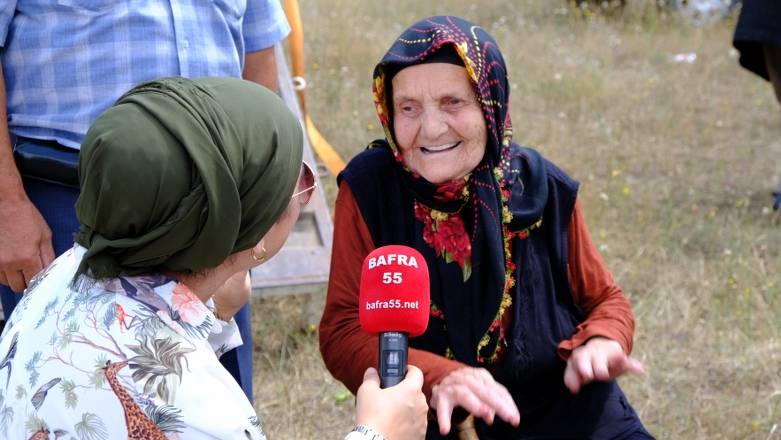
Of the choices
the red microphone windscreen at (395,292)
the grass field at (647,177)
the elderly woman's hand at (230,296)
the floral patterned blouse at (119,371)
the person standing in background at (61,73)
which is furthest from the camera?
the grass field at (647,177)

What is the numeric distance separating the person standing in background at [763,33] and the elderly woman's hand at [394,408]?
2.72 metres

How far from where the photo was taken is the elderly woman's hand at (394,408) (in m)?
1.91

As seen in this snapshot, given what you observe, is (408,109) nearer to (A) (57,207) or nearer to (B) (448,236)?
(B) (448,236)

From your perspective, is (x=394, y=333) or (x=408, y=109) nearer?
(x=394, y=333)

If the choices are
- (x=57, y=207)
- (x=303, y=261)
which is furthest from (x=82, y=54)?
(x=303, y=261)

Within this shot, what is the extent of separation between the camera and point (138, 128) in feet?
5.47

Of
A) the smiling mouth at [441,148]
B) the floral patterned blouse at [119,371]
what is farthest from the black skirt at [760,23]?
the floral patterned blouse at [119,371]

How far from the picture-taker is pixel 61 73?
2525mm

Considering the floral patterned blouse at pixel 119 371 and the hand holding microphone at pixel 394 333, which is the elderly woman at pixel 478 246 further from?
the floral patterned blouse at pixel 119 371

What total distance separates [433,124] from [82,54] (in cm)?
92

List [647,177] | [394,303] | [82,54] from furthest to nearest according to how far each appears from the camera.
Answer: [647,177] → [82,54] → [394,303]

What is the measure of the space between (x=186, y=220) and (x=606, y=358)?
132 cm

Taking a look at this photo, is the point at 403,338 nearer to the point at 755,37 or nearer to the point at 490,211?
the point at 490,211

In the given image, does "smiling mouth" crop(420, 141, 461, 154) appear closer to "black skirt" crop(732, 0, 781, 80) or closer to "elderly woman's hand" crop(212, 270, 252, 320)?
"elderly woman's hand" crop(212, 270, 252, 320)
